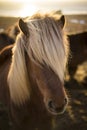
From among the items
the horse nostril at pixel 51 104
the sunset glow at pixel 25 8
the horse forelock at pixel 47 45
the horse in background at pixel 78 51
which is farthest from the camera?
the sunset glow at pixel 25 8

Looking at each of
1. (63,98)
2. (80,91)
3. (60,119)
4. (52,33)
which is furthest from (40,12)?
(80,91)

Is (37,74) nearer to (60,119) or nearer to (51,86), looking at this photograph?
(51,86)

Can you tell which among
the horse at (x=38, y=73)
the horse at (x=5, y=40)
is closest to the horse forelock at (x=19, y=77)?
the horse at (x=38, y=73)

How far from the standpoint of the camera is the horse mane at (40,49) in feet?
7.66

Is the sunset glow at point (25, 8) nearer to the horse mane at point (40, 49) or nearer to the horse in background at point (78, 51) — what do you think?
the horse in background at point (78, 51)

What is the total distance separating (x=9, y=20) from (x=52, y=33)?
21.1 meters

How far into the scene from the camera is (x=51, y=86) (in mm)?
2250

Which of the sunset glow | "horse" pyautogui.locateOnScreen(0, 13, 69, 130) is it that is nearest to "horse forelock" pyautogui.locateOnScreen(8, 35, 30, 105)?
"horse" pyautogui.locateOnScreen(0, 13, 69, 130)

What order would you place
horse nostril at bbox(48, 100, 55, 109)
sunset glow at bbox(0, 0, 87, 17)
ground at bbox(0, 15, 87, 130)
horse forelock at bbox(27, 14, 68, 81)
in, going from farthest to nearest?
sunset glow at bbox(0, 0, 87, 17)
ground at bbox(0, 15, 87, 130)
horse forelock at bbox(27, 14, 68, 81)
horse nostril at bbox(48, 100, 55, 109)

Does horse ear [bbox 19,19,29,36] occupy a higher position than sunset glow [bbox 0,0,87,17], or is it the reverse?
horse ear [bbox 19,19,29,36]

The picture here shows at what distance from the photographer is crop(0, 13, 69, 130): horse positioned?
89.4 inches

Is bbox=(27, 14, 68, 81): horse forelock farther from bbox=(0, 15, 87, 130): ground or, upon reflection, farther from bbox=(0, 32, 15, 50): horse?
bbox=(0, 32, 15, 50): horse

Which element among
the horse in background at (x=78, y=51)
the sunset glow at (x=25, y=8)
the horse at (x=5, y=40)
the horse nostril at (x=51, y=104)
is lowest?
the sunset glow at (x=25, y=8)

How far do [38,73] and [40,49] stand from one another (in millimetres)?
198
